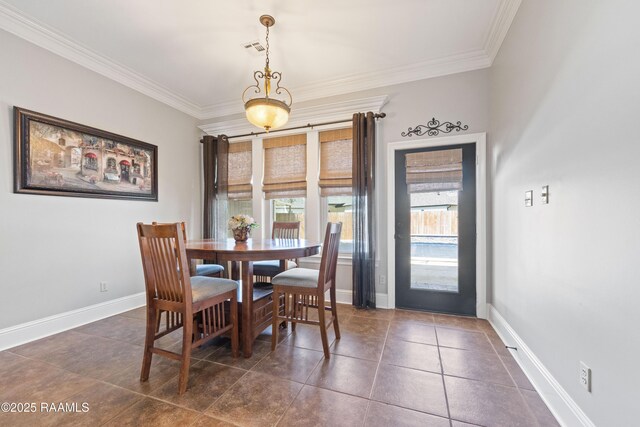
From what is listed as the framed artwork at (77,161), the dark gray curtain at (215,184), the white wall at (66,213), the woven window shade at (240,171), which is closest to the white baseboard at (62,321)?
the white wall at (66,213)

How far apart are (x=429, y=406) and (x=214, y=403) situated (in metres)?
1.28

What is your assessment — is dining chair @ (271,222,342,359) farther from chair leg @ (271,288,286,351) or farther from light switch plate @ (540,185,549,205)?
light switch plate @ (540,185,549,205)

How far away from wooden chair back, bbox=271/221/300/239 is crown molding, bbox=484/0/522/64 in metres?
2.80

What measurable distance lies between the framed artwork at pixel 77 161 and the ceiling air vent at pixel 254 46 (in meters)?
1.89

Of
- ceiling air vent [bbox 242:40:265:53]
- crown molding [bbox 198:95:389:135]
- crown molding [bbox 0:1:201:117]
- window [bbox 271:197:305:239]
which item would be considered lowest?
window [bbox 271:197:305:239]

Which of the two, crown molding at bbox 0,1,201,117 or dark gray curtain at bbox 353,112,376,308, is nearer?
crown molding at bbox 0,1,201,117

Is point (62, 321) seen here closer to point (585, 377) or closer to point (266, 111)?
point (266, 111)

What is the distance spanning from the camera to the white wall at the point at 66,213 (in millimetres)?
2324

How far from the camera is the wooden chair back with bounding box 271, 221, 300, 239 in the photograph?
3326mm

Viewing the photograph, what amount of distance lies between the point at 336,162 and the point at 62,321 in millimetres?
3429

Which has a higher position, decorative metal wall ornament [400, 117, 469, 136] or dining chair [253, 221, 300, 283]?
decorative metal wall ornament [400, 117, 469, 136]

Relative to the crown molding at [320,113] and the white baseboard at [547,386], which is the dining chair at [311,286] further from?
the crown molding at [320,113]

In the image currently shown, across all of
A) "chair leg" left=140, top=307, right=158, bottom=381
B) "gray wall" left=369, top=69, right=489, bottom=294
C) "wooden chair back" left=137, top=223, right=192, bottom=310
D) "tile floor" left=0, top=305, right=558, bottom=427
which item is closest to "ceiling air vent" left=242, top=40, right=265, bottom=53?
"gray wall" left=369, top=69, right=489, bottom=294

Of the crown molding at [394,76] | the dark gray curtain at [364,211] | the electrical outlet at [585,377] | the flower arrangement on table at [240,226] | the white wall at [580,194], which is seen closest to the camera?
the white wall at [580,194]
